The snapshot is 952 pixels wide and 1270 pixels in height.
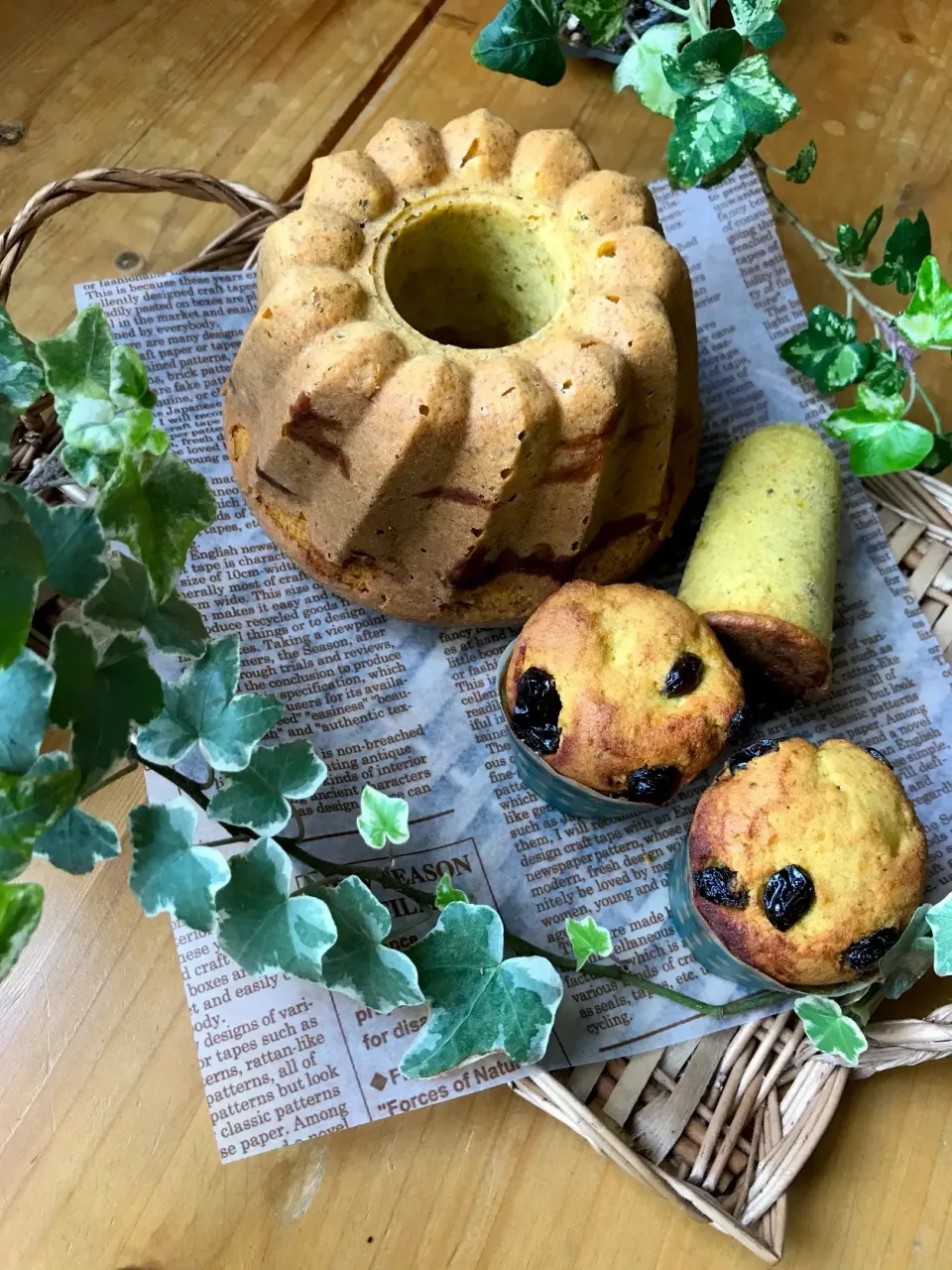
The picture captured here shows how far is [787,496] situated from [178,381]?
596mm

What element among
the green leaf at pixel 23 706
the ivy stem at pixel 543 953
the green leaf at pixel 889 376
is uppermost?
the green leaf at pixel 23 706

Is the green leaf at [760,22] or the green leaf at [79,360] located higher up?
the green leaf at [760,22]

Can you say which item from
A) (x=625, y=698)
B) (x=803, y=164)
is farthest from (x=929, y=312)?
(x=625, y=698)

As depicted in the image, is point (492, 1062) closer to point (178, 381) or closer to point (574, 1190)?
point (574, 1190)

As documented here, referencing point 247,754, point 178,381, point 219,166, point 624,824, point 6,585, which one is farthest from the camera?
point 219,166

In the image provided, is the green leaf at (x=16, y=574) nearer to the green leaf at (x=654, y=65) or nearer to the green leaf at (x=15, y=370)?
the green leaf at (x=15, y=370)

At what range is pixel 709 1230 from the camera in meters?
0.79

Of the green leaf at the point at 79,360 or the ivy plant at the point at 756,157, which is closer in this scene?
the green leaf at the point at 79,360

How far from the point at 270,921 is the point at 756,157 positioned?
2.77 feet

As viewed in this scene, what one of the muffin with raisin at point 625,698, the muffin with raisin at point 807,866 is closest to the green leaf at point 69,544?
the muffin with raisin at point 625,698

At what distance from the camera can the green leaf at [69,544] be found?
1.75 ft

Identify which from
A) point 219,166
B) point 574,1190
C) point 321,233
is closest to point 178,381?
point 321,233

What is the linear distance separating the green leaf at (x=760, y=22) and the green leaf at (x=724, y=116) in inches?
0.7

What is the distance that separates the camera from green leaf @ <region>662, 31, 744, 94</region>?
0.83 m
